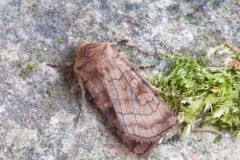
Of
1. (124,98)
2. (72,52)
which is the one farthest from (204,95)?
(72,52)

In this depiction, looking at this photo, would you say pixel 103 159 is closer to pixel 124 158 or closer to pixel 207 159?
pixel 124 158

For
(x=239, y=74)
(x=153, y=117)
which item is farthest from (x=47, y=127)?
(x=239, y=74)

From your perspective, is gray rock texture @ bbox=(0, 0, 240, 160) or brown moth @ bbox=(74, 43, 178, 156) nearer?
brown moth @ bbox=(74, 43, 178, 156)

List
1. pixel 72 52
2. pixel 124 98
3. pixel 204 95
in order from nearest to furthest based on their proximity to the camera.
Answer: pixel 124 98 → pixel 204 95 → pixel 72 52

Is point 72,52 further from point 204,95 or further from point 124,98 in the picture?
point 204,95
